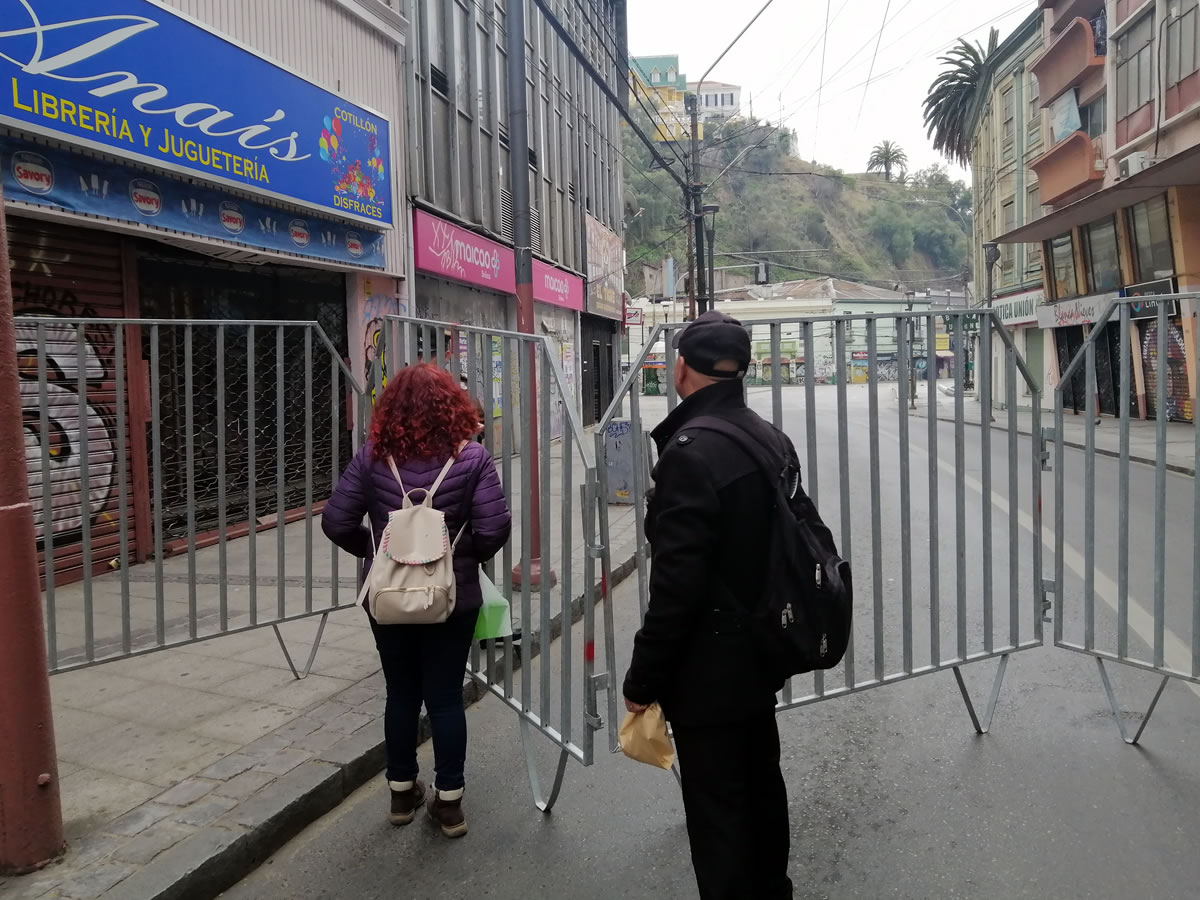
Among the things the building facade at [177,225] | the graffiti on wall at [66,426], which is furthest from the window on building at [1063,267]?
the graffiti on wall at [66,426]

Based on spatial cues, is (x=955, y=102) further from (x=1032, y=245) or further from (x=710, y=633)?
(x=710, y=633)

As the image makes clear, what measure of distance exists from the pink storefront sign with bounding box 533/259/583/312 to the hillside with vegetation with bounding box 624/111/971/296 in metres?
46.7

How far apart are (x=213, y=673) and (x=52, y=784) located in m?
2.00

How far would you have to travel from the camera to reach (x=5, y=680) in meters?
2.69

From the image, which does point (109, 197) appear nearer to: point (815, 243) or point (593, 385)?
point (593, 385)

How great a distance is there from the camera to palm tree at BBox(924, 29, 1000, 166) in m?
35.8

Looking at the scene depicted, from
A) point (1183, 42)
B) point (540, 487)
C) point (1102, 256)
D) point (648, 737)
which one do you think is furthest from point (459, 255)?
point (1102, 256)

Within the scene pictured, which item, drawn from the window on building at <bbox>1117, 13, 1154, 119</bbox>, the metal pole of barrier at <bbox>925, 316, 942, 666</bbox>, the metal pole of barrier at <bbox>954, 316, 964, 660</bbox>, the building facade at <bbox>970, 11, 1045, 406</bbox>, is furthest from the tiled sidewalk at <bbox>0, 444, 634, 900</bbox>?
the building facade at <bbox>970, 11, 1045, 406</bbox>

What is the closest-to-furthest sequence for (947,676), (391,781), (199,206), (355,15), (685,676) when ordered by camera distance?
(685,676) < (391,781) < (947,676) < (199,206) < (355,15)

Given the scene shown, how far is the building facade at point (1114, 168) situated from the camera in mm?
18078

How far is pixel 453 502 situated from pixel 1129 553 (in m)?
5.48

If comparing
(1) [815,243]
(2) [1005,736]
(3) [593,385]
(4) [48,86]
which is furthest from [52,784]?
(1) [815,243]

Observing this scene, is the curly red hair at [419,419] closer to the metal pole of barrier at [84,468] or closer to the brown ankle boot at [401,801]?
the brown ankle boot at [401,801]

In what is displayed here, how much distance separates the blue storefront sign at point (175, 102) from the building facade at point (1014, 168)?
944 inches
